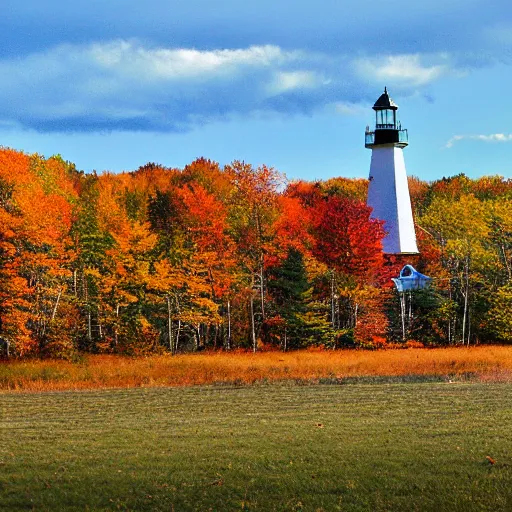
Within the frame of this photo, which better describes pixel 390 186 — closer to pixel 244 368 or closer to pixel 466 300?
pixel 466 300

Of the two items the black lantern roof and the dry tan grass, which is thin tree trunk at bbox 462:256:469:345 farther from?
the black lantern roof

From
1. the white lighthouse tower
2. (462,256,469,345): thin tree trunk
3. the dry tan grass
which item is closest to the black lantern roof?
the white lighthouse tower

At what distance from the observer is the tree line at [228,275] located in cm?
4594

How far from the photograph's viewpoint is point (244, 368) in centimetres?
3716

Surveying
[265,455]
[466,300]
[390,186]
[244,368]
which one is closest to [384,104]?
[390,186]

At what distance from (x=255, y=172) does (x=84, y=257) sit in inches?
471

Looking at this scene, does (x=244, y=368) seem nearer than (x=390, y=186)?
Yes

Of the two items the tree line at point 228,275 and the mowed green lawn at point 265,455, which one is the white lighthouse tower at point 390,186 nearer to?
the tree line at point 228,275

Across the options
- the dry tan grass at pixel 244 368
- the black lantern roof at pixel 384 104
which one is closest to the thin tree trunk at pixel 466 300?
the dry tan grass at pixel 244 368

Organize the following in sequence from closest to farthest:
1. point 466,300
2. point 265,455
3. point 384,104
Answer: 1. point 265,455
2. point 466,300
3. point 384,104

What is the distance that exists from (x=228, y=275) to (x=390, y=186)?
15720 mm

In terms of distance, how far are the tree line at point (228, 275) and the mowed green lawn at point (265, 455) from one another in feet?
74.2

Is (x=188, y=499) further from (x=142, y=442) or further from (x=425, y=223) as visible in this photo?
(x=425, y=223)

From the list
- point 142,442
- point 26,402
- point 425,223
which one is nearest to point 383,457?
point 142,442
